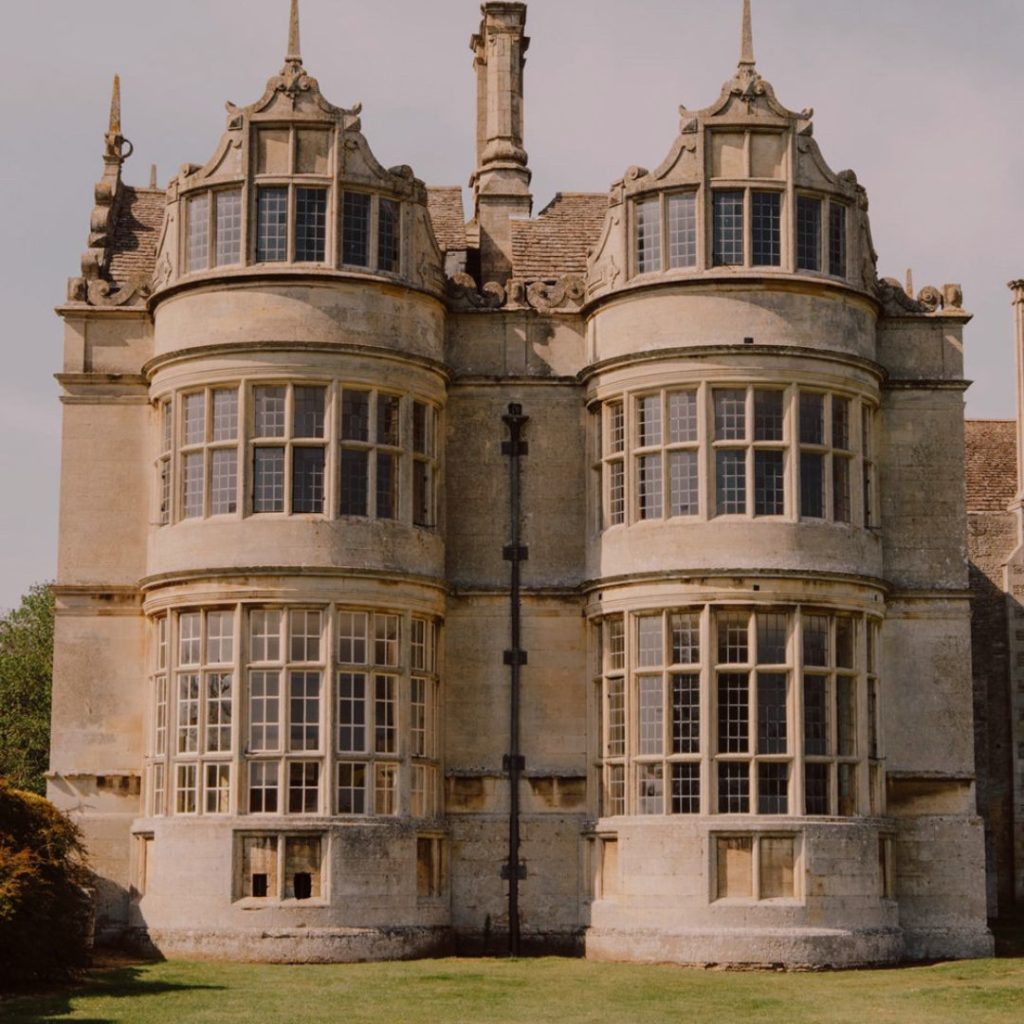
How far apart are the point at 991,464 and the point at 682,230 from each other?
2251 centimetres

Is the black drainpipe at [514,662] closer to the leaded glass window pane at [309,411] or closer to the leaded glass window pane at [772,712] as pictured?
the leaded glass window pane at [309,411]

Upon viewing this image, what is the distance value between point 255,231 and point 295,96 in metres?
2.18

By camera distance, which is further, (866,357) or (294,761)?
(866,357)

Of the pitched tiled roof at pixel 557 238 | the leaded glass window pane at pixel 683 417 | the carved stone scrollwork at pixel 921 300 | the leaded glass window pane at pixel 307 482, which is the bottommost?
the leaded glass window pane at pixel 307 482

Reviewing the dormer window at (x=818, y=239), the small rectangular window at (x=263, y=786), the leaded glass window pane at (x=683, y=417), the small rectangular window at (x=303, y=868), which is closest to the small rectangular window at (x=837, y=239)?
the dormer window at (x=818, y=239)

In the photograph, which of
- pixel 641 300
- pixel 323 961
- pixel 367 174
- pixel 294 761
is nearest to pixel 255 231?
pixel 367 174

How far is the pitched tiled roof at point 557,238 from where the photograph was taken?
31.9 meters

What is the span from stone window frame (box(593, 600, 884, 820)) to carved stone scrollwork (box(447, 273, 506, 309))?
557 cm

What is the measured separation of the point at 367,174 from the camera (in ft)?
94.0

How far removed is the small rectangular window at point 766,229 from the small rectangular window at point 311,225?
656cm

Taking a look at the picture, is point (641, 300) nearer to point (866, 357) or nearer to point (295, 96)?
point (866, 357)

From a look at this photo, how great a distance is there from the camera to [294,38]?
29.5m

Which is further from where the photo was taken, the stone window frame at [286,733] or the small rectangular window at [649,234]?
the small rectangular window at [649,234]

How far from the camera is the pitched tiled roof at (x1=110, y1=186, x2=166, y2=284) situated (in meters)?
31.7
